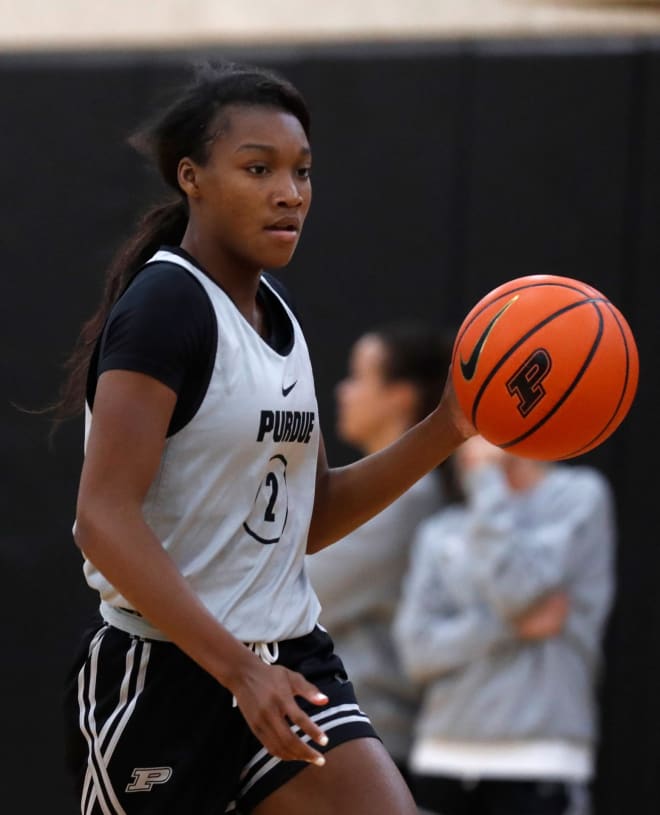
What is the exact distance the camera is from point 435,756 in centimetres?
516

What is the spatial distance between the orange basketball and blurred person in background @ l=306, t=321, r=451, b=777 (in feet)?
5.84

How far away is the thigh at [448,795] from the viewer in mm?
5113

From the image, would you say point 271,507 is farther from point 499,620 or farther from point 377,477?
point 499,620

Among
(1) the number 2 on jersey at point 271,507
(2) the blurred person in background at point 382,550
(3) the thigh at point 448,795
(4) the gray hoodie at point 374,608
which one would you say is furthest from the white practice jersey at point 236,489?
(3) the thigh at point 448,795

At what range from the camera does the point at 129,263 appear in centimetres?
321

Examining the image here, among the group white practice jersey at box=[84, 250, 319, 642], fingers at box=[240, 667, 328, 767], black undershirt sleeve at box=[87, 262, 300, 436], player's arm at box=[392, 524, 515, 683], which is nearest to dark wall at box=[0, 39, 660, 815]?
player's arm at box=[392, 524, 515, 683]

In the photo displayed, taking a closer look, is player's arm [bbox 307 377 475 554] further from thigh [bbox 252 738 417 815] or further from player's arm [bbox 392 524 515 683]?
player's arm [bbox 392 524 515 683]

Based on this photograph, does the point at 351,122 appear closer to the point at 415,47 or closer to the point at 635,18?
the point at 415,47

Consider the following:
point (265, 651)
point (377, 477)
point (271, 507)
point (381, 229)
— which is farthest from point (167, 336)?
point (381, 229)

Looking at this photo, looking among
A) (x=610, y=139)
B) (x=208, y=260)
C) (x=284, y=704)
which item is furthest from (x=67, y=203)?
(x=284, y=704)

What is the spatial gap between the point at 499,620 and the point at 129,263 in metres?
2.38

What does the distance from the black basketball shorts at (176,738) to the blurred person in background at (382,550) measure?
207 cm

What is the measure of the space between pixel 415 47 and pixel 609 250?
122 centimetres

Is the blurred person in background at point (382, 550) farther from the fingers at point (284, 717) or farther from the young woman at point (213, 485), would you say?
the fingers at point (284, 717)
